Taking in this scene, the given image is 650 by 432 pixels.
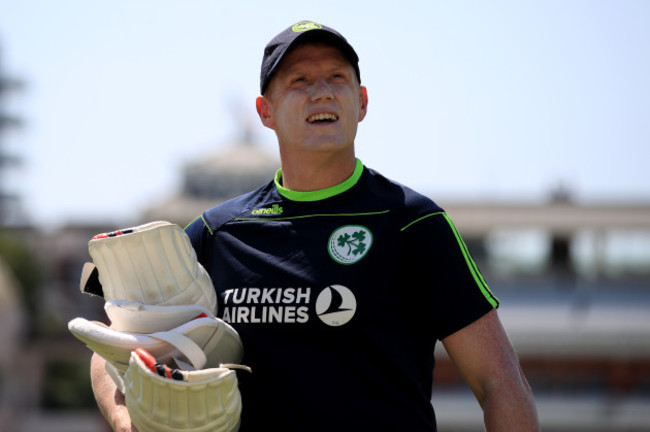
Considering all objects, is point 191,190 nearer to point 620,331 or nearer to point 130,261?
point 620,331

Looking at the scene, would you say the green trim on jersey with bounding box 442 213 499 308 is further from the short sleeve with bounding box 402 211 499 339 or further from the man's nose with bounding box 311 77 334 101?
the man's nose with bounding box 311 77 334 101

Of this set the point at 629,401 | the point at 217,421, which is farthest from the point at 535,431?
the point at 629,401

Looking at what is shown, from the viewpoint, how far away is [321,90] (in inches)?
103

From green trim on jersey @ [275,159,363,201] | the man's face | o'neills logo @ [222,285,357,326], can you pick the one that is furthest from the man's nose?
o'neills logo @ [222,285,357,326]

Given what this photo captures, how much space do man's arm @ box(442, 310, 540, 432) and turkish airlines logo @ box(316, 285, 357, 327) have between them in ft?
0.87

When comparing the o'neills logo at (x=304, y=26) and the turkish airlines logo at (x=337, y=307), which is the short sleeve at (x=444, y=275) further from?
the o'neills logo at (x=304, y=26)

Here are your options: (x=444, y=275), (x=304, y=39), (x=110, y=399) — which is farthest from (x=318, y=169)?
(x=110, y=399)

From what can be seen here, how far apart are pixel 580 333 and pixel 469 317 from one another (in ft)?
84.9

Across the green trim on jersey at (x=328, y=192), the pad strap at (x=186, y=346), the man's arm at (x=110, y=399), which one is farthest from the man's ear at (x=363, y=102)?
the man's arm at (x=110, y=399)

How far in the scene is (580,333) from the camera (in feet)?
88.9

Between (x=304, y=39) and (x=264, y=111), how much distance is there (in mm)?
284

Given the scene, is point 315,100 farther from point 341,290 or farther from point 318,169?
point 341,290

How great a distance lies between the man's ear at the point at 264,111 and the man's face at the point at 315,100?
0.11ft

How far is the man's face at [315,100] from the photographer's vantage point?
2.60m
